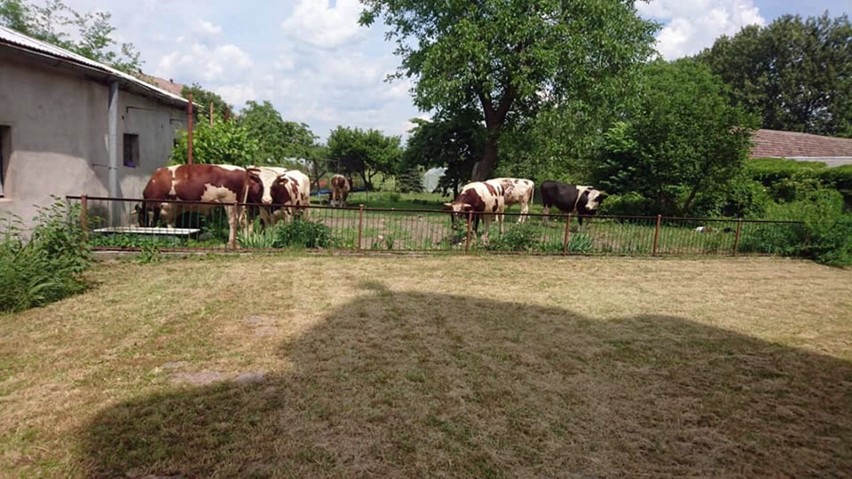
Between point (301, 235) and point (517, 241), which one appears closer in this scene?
point (301, 235)

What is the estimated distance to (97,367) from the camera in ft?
13.2

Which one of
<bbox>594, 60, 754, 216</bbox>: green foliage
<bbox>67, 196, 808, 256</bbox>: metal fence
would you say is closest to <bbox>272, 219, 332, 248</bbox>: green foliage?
<bbox>67, 196, 808, 256</bbox>: metal fence

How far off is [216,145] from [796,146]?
2985cm

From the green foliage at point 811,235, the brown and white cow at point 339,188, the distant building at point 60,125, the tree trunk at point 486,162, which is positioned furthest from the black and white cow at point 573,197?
the distant building at point 60,125

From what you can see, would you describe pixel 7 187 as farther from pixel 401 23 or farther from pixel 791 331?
pixel 401 23

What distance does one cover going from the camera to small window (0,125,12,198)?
291 inches

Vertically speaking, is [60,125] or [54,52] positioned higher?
[54,52]

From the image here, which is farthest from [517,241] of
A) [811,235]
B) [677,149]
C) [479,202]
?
[677,149]

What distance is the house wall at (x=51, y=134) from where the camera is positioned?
741cm

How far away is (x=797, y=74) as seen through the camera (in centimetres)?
4262

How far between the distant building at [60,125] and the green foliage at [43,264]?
88 centimetres

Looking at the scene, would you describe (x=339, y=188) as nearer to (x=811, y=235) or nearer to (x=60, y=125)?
(x=60, y=125)

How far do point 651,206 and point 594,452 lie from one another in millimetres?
19122

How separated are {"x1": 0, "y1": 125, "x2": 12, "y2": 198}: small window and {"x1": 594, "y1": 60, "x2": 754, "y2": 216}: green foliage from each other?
1688 centimetres
